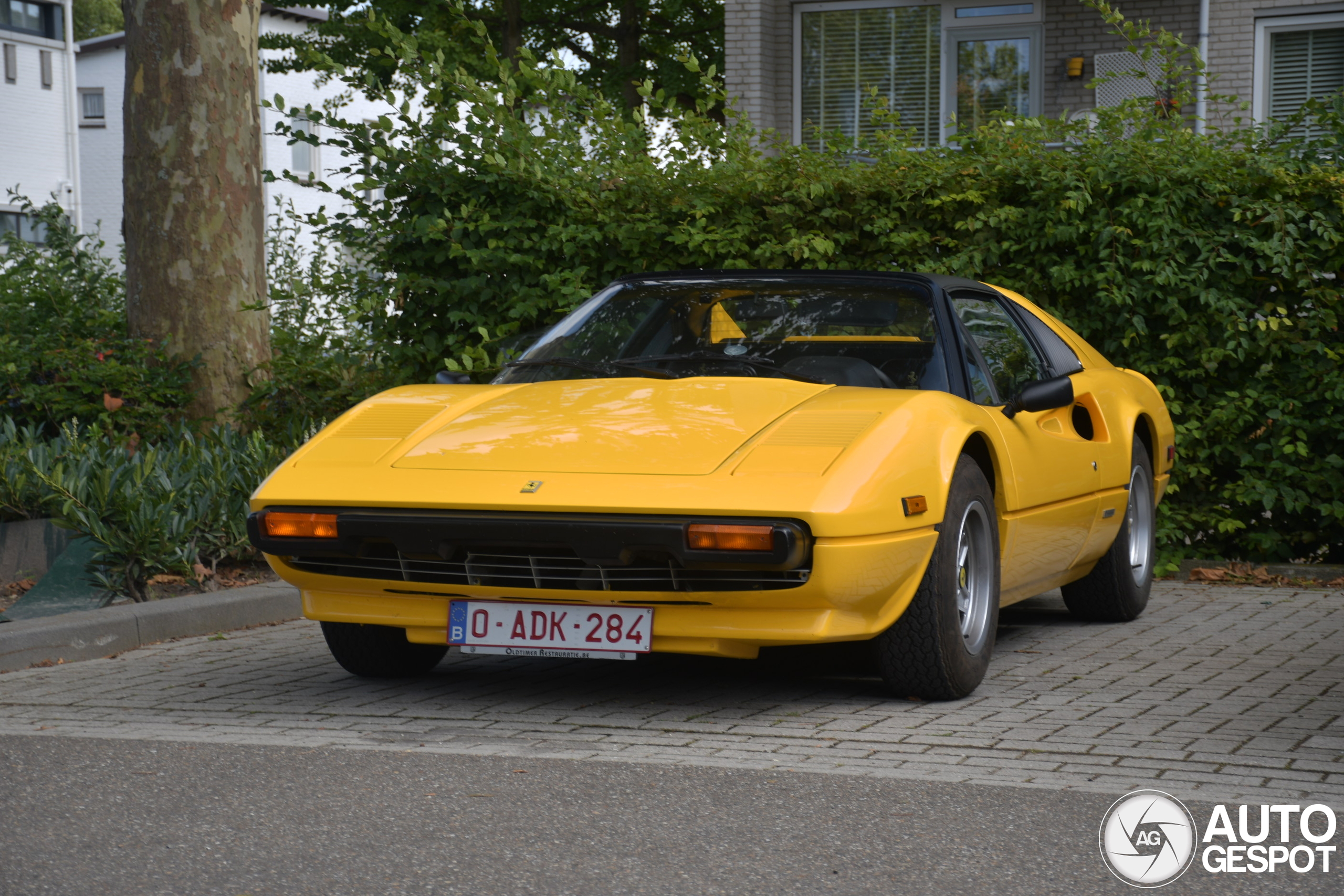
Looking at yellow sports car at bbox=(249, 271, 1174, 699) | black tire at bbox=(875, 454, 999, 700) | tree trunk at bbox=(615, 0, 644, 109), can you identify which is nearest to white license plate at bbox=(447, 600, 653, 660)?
yellow sports car at bbox=(249, 271, 1174, 699)

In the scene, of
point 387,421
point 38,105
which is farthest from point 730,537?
point 38,105

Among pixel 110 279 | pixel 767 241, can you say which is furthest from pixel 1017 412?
pixel 110 279

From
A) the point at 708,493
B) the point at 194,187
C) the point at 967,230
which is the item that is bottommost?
the point at 708,493

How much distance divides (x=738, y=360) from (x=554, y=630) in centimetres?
127

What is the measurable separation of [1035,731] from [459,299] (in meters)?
4.91

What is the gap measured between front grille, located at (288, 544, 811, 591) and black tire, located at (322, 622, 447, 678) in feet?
1.56

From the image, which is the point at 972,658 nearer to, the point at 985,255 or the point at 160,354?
the point at 985,255

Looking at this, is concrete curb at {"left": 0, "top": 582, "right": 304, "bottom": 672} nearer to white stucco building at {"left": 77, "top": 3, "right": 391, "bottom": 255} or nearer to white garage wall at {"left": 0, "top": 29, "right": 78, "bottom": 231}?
white garage wall at {"left": 0, "top": 29, "right": 78, "bottom": 231}

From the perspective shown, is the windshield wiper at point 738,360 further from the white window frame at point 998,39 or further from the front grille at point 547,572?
the white window frame at point 998,39

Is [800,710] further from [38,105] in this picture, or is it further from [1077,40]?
[38,105]

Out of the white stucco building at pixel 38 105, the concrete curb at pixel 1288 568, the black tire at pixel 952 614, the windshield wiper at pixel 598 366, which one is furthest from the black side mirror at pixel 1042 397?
the white stucco building at pixel 38 105

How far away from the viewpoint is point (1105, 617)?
6590 mm

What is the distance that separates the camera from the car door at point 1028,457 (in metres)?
5.25

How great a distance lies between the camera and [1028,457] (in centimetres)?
537
